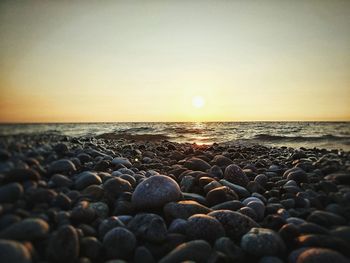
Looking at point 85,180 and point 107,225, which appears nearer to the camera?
point 107,225

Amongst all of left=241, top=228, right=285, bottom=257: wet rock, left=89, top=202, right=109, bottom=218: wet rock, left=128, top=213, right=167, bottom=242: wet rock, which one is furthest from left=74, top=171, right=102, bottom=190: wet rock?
left=241, top=228, right=285, bottom=257: wet rock

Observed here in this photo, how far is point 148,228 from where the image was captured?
6.90 ft

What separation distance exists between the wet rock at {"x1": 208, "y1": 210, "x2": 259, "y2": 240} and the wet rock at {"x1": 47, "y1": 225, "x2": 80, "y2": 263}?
1.13 meters

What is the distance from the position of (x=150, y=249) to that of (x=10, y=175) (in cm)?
104

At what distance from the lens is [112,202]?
8.53ft

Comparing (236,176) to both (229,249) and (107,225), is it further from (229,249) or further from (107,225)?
(107,225)

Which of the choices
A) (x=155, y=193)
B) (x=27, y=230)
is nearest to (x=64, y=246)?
(x=27, y=230)

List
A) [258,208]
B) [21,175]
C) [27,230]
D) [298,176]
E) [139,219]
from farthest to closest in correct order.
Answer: [298,176], [258,208], [139,219], [21,175], [27,230]

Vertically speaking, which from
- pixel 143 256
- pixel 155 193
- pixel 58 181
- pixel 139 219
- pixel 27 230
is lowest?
pixel 143 256

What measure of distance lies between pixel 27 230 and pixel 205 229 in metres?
1.23

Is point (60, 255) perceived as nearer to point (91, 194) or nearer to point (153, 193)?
point (91, 194)

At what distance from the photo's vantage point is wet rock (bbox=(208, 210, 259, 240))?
7.22ft

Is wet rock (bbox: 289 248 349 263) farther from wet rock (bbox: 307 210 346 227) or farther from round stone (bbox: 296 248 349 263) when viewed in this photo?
wet rock (bbox: 307 210 346 227)

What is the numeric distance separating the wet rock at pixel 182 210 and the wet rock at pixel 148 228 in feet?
0.81
